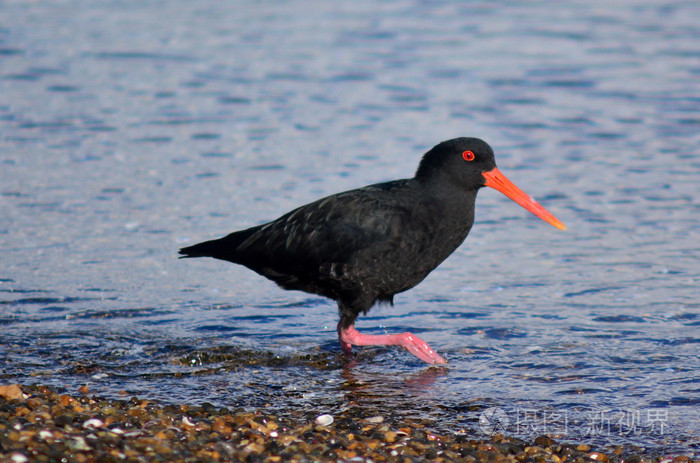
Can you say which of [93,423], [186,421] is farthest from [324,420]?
[93,423]

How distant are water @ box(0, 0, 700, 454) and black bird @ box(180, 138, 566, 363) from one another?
438mm

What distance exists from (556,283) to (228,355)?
2922 mm

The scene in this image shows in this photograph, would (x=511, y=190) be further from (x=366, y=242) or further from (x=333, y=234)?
(x=333, y=234)

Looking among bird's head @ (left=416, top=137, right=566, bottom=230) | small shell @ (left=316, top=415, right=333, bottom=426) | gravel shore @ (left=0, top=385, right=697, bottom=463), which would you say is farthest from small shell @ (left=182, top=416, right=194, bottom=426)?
bird's head @ (left=416, top=137, right=566, bottom=230)

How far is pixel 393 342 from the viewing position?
6.21 meters

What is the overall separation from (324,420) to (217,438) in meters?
0.79

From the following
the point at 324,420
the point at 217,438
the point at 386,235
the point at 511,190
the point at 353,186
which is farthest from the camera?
the point at 353,186

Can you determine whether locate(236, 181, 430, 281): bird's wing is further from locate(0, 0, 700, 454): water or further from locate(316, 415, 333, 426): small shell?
locate(316, 415, 333, 426): small shell

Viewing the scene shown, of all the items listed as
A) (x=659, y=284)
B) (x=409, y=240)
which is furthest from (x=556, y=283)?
(x=409, y=240)

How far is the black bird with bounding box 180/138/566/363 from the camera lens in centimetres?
607

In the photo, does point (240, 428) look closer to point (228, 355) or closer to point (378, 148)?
point (228, 355)

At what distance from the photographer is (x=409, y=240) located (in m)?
6.04

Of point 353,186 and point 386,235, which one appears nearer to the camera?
point 386,235

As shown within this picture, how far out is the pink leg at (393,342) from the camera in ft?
19.9
